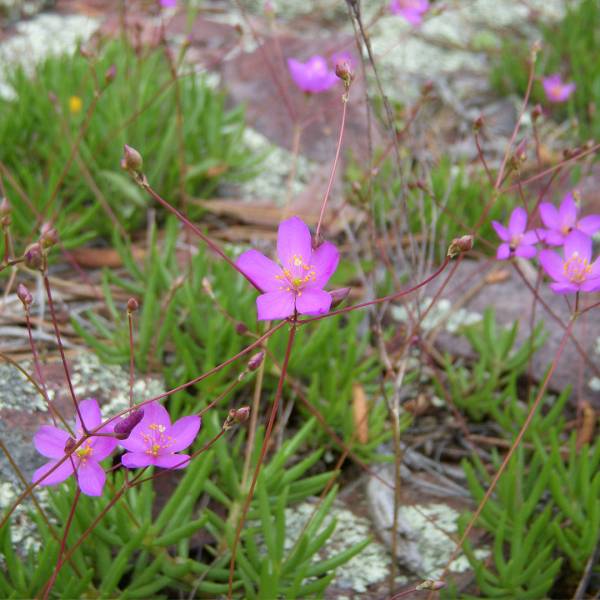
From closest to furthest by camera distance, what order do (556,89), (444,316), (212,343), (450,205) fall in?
(212,343) < (444,316) < (450,205) < (556,89)

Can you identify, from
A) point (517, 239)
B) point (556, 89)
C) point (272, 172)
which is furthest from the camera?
point (556, 89)

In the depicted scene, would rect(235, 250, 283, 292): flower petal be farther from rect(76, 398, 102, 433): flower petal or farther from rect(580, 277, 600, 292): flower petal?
rect(580, 277, 600, 292): flower petal

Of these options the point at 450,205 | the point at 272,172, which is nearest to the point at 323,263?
the point at 450,205

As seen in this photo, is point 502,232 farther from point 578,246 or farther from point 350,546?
point 350,546

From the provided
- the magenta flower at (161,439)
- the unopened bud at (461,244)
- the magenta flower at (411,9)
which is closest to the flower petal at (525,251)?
the unopened bud at (461,244)

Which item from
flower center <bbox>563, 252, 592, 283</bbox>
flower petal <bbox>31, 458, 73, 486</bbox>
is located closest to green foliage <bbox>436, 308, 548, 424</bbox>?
flower center <bbox>563, 252, 592, 283</bbox>
